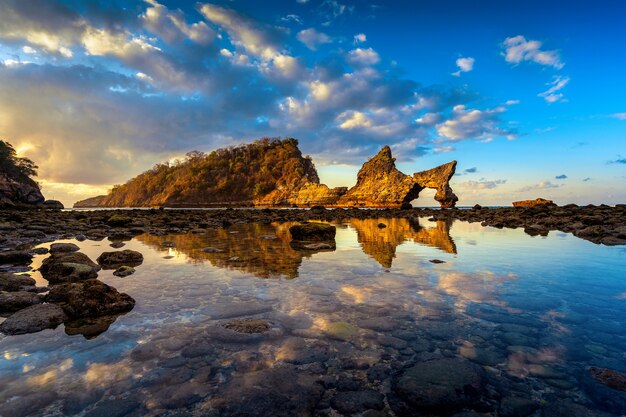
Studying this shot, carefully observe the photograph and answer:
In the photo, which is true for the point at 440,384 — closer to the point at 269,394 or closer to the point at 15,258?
the point at 269,394

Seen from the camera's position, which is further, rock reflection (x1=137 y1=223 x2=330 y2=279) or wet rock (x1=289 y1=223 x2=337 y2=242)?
wet rock (x1=289 y1=223 x2=337 y2=242)

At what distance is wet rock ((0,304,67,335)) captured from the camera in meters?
4.98

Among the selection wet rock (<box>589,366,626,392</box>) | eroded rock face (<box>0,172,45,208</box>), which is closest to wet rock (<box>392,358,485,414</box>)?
wet rock (<box>589,366,626,392</box>)

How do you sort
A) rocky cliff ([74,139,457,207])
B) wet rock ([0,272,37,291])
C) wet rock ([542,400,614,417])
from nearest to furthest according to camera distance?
wet rock ([542,400,614,417]) → wet rock ([0,272,37,291]) → rocky cliff ([74,139,457,207])

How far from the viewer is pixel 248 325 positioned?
5.18 m

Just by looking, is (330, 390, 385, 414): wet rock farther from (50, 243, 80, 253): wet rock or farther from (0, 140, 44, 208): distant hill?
(0, 140, 44, 208): distant hill

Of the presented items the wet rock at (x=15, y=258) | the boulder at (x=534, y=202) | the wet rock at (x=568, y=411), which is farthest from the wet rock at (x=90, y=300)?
the boulder at (x=534, y=202)

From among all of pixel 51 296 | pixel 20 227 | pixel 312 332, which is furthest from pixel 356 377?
pixel 20 227

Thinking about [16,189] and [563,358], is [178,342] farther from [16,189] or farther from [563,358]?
[16,189]

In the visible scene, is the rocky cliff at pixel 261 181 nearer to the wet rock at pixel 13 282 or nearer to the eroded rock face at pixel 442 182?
the eroded rock face at pixel 442 182

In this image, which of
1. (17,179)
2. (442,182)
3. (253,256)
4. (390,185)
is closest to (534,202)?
(442,182)

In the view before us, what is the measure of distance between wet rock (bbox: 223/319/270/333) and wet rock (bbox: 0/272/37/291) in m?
5.52

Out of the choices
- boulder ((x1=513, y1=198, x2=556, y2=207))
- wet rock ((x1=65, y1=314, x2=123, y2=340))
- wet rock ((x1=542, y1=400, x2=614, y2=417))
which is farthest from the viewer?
boulder ((x1=513, y1=198, x2=556, y2=207))

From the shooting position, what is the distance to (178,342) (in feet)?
15.2
